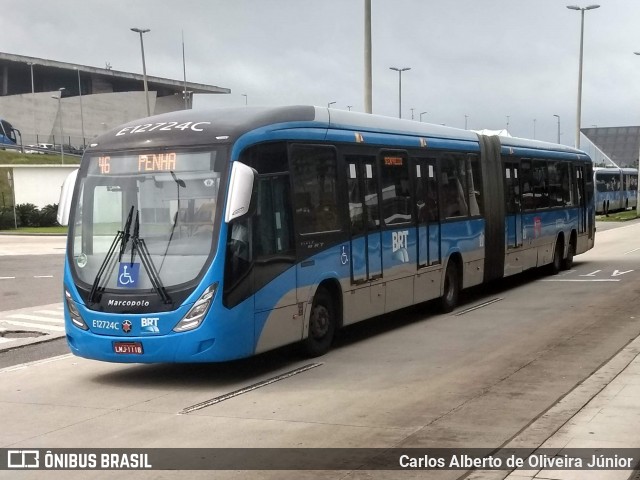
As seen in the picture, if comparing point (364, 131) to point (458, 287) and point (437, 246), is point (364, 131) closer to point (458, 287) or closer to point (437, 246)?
point (437, 246)

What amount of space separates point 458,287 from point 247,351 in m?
7.23

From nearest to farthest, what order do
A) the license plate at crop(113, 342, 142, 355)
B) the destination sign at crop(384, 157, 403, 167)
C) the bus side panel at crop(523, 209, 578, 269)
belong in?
the license plate at crop(113, 342, 142, 355)
the destination sign at crop(384, 157, 403, 167)
the bus side panel at crop(523, 209, 578, 269)

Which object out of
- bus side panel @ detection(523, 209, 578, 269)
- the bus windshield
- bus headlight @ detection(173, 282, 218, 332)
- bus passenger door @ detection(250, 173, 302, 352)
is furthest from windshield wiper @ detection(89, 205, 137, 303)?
bus side panel @ detection(523, 209, 578, 269)

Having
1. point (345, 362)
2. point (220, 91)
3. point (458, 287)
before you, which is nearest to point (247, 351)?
point (345, 362)

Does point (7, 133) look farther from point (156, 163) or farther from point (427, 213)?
point (156, 163)

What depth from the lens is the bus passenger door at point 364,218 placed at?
12752mm

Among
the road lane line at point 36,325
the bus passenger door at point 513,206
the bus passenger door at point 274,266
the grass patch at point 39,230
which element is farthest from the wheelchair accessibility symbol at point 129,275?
the grass patch at point 39,230

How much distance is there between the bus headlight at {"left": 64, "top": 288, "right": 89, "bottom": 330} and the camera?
411 inches

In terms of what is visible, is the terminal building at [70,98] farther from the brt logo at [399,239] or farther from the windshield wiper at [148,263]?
the windshield wiper at [148,263]

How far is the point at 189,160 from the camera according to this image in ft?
34.2

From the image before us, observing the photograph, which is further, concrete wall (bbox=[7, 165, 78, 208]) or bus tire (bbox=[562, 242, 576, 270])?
concrete wall (bbox=[7, 165, 78, 208])

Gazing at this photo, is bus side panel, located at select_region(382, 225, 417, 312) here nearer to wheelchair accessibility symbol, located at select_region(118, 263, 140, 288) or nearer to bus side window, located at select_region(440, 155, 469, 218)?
bus side window, located at select_region(440, 155, 469, 218)

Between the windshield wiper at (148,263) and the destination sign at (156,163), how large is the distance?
638mm

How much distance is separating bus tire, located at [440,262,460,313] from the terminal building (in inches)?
4014
